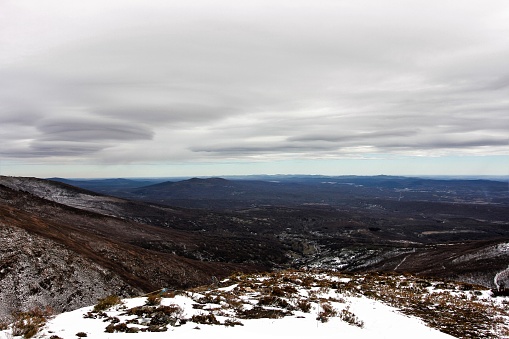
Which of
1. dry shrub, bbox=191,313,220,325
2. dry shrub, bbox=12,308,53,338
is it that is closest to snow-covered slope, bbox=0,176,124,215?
dry shrub, bbox=12,308,53,338

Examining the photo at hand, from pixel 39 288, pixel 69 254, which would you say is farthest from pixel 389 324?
pixel 69 254

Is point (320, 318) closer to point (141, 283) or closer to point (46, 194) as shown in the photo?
point (141, 283)

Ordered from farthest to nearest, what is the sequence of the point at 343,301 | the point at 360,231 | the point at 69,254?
1. the point at 360,231
2. the point at 69,254
3. the point at 343,301

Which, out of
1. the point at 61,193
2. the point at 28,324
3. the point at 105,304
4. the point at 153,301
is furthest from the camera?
the point at 61,193

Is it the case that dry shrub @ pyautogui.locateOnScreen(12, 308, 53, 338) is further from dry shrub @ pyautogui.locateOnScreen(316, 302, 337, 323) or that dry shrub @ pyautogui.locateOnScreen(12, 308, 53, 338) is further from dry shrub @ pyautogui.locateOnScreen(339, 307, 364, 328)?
dry shrub @ pyautogui.locateOnScreen(339, 307, 364, 328)

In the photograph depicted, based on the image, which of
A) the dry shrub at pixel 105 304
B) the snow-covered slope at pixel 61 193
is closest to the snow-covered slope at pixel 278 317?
the dry shrub at pixel 105 304

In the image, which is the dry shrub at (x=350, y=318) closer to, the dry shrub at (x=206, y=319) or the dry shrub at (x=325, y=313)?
the dry shrub at (x=325, y=313)

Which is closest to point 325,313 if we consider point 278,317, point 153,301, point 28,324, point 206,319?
point 278,317

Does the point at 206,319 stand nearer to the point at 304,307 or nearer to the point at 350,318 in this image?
the point at 304,307
